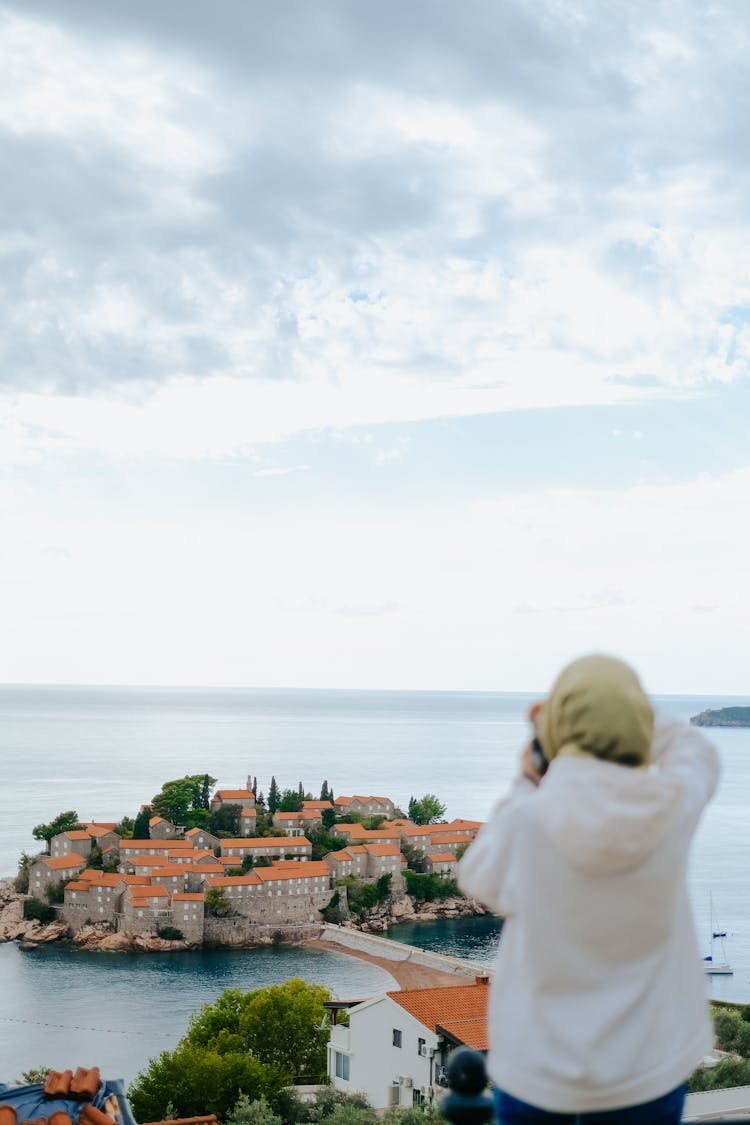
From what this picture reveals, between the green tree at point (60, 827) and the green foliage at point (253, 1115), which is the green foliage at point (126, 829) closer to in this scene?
the green tree at point (60, 827)

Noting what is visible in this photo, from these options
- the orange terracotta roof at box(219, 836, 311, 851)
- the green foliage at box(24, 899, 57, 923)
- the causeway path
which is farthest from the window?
the orange terracotta roof at box(219, 836, 311, 851)

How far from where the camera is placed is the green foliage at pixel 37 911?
30.9 metres

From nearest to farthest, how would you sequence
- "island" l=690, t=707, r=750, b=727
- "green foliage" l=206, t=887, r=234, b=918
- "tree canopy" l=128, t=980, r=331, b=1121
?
"tree canopy" l=128, t=980, r=331, b=1121 < "green foliage" l=206, t=887, r=234, b=918 < "island" l=690, t=707, r=750, b=727

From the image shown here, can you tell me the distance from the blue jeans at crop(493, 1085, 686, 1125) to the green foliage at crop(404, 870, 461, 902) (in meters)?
35.2

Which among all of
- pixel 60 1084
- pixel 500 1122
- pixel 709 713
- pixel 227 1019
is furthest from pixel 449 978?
pixel 709 713

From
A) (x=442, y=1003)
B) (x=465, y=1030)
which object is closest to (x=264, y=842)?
(x=442, y=1003)

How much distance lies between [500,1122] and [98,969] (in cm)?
2911

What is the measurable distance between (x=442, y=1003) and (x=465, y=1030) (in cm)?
97

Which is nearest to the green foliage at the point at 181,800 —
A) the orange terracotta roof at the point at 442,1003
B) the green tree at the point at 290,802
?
the green tree at the point at 290,802

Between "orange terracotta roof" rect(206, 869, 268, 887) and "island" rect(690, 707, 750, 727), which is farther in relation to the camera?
"island" rect(690, 707, 750, 727)

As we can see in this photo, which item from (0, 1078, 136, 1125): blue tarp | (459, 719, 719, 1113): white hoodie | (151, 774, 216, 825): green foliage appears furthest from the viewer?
(151, 774, 216, 825): green foliage

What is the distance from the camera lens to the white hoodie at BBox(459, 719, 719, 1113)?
1.05 meters

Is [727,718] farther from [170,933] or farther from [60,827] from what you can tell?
[170,933]

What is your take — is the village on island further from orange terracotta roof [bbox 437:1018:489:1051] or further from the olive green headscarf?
the olive green headscarf
